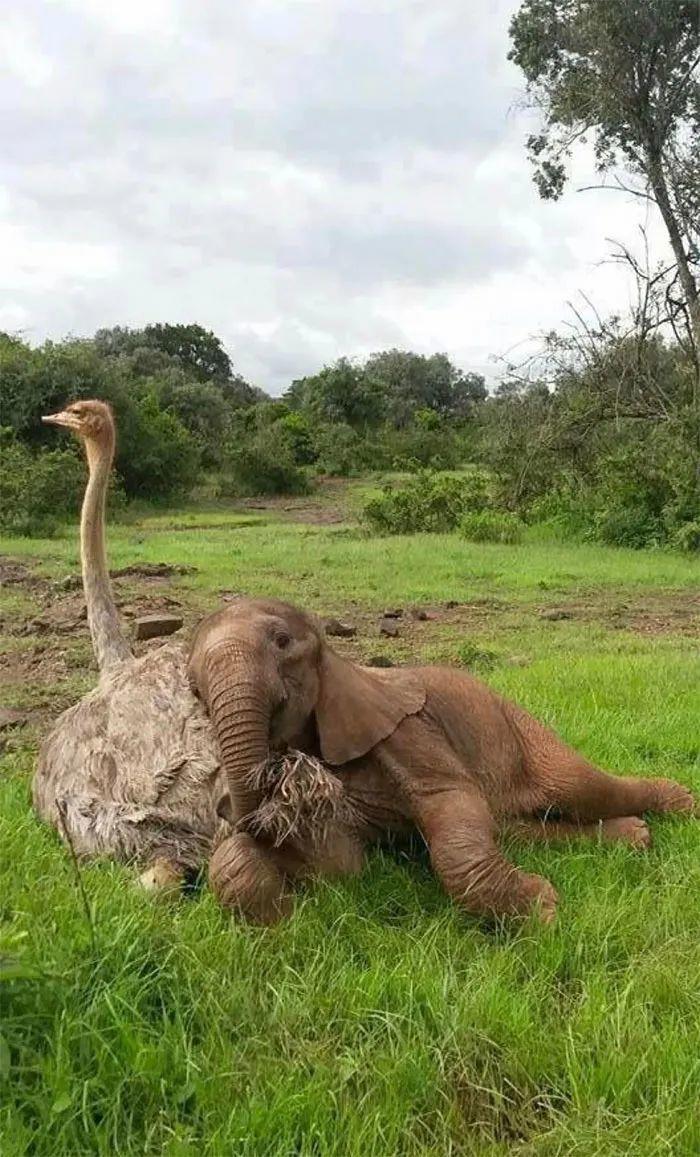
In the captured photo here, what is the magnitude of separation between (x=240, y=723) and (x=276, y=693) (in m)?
0.19

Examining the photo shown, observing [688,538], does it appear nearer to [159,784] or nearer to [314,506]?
[314,506]

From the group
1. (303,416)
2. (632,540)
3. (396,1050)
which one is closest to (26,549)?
(632,540)

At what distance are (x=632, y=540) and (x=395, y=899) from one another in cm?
1559

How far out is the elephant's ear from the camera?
12.2ft

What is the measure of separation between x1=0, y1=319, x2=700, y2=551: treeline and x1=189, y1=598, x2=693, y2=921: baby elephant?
45.4 ft

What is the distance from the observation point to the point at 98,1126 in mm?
2482

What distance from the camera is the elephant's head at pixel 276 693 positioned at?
3348 mm

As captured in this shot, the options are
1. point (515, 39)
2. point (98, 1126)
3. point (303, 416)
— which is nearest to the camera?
point (98, 1126)

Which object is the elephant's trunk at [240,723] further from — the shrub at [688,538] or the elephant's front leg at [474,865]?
the shrub at [688,538]

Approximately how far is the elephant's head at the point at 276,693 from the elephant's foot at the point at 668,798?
133 cm

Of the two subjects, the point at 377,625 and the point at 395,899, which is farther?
the point at 377,625

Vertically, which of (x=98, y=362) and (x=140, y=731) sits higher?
(x=98, y=362)

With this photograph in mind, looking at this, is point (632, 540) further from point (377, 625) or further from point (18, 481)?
point (18, 481)

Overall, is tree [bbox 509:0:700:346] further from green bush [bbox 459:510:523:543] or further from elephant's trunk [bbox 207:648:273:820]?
elephant's trunk [bbox 207:648:273:820]
